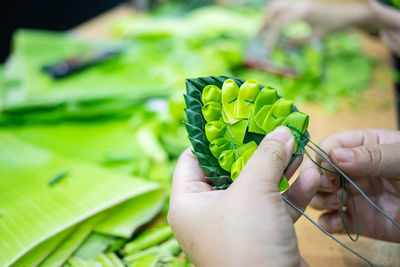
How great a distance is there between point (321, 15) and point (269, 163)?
120 cm

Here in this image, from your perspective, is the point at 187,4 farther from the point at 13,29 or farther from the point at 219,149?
the point at 219,149

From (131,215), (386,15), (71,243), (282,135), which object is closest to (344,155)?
(282,135)

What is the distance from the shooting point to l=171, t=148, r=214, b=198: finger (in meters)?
0.55

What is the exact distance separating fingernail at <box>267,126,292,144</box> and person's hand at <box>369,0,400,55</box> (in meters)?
0.80

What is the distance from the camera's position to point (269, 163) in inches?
18.3

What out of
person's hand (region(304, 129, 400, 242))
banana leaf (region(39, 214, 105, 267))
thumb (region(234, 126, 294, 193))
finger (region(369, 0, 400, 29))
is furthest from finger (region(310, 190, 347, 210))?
finger (region(369, 0, 400, 29))

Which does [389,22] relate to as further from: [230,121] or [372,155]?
[230,121]

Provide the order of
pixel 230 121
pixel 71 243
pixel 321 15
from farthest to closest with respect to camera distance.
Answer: pixel 321 15
pixel 71 243
pixel 230 121

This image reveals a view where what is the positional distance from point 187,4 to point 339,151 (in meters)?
1.85

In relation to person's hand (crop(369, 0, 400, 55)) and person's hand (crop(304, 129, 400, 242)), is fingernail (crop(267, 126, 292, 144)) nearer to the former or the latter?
person's hand (crop(304, 129, 400, 242))

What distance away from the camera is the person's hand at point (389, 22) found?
102cm

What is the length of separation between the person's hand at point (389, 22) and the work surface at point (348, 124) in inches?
7.6

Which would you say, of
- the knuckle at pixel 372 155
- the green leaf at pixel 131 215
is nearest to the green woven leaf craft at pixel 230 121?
the knuckle at pixel 372 155

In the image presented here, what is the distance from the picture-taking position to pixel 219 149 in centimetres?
53
